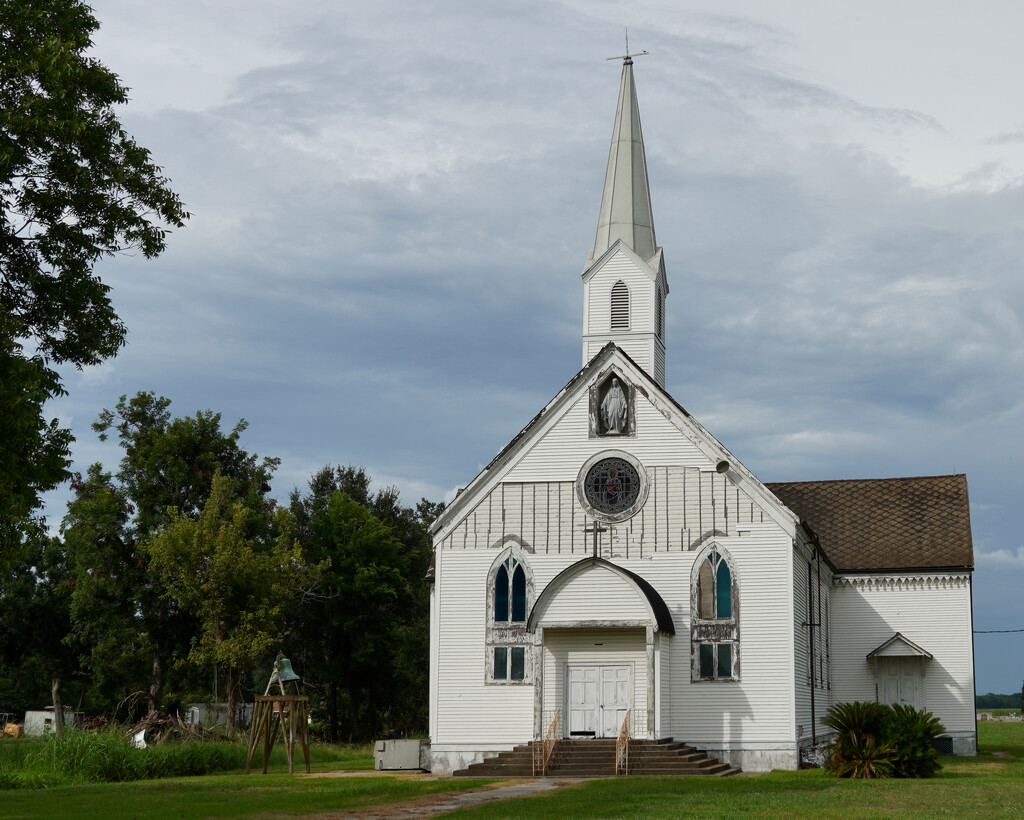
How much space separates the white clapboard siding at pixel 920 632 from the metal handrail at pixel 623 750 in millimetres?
12966

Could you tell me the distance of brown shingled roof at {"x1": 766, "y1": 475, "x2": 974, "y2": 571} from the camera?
131ft

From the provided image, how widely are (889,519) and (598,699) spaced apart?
15905 millimetres

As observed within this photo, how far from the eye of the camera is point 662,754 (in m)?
29.2

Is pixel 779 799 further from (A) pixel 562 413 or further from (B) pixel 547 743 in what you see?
(A) pixel 562 413

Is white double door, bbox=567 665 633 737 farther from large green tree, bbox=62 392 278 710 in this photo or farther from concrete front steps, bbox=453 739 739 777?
large green tree, bbox=62 392 278 710

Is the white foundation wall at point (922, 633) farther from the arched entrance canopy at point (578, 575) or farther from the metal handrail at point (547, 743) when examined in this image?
the metal handrail at point (547, 743)

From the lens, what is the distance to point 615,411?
108 ft

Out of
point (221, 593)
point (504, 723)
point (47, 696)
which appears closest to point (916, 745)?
point (504, 723)

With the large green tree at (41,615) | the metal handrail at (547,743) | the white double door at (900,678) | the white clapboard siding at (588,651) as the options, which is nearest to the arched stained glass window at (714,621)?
the white clapboard siding at (588,651)

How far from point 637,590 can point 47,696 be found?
5644cm

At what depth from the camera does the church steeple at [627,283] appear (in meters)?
36.7

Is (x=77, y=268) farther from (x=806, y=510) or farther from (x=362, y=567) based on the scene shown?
(x=362, y=567)

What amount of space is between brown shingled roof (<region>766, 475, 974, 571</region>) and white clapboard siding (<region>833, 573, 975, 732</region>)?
27.8 inches

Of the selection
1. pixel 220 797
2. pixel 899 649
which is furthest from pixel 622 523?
pixel 220 797
